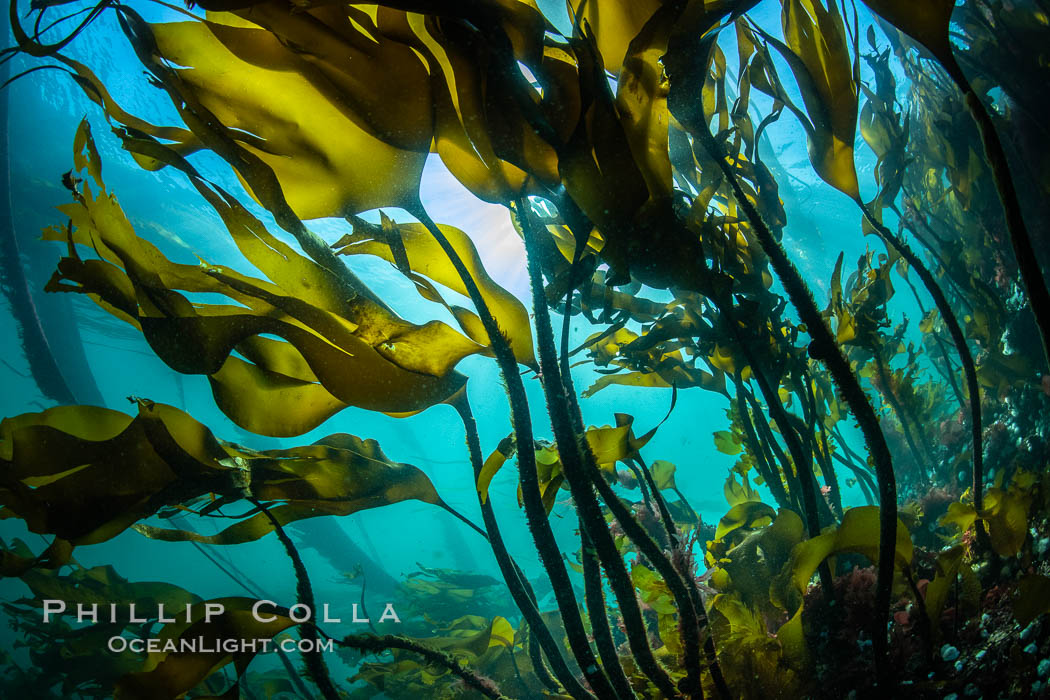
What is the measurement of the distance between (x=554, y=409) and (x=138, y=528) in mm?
1263

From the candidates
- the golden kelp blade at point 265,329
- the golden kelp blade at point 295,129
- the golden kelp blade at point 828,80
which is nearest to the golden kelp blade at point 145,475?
the golden kelp blade at point 265,329

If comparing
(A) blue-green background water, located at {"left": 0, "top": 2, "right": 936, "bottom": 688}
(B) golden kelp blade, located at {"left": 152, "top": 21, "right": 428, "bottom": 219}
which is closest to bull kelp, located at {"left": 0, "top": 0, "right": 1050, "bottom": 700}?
(B) golden kelp blade, located at {"left": 152, "top": 21, "right": 428, "bottom": 219}

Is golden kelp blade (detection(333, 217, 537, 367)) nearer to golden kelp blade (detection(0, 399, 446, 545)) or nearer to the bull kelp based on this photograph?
the bull kelp

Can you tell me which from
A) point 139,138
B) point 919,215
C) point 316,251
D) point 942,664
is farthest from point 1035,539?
point 919,215

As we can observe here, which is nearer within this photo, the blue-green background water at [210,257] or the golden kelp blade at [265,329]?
the golden kelp blade at [265,329]

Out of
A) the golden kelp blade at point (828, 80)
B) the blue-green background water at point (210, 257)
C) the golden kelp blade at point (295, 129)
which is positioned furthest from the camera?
the blue-green background water at point (210, 257)

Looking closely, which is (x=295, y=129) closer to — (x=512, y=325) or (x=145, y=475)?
(x=512, y=325)

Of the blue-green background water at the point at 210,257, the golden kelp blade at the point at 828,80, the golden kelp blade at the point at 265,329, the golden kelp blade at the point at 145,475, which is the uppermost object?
the blue-green background water at the point at 210,257

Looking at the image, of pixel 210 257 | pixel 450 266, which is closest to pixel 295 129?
pixel 450 266

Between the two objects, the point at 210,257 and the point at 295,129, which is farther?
the point at 210,257

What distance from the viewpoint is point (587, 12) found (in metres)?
1.15

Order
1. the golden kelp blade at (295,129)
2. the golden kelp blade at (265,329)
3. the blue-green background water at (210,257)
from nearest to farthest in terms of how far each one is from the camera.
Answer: the golden kelp blade at (265,329) < the golden kelp blade at (295,129) < the blue-green background water at (210,257)

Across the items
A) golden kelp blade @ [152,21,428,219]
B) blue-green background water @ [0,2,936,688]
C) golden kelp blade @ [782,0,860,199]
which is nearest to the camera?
golden kelp blade @ [152,21,428,219]

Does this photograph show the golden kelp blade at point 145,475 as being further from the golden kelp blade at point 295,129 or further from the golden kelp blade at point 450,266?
the golden kelp blade at point 295,129
